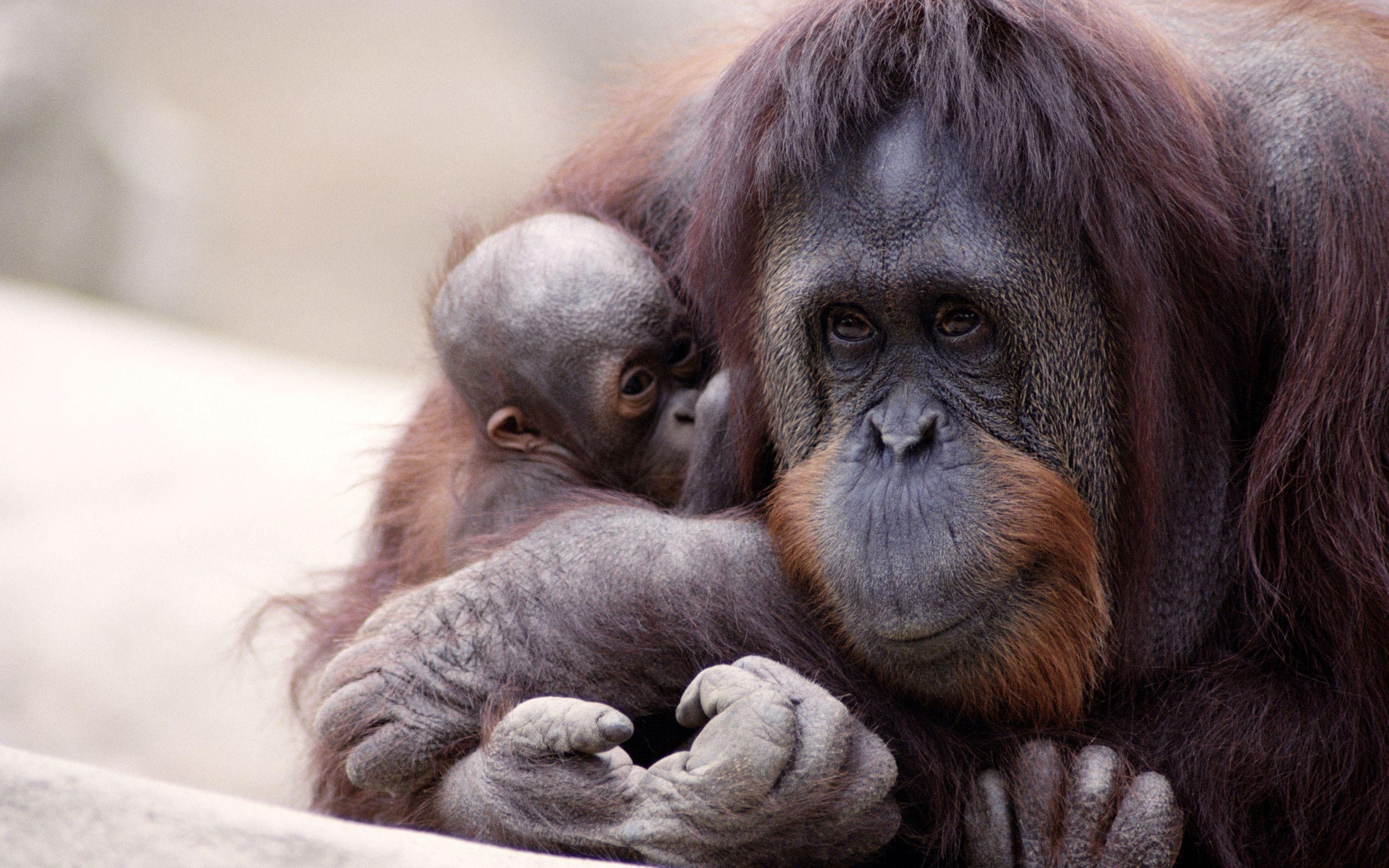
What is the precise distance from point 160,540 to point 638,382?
2045 millimetres

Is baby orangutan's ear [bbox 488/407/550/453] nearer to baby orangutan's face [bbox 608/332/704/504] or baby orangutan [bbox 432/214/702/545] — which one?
baby orangutan [bbox 432/214/702/545]

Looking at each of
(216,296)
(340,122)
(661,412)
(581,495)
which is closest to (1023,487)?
(581,495)

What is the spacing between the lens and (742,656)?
6.13 feet

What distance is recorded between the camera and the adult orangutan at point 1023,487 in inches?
65.7

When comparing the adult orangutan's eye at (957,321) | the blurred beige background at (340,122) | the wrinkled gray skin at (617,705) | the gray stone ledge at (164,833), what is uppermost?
the adult orangutan's eye at (957,321)

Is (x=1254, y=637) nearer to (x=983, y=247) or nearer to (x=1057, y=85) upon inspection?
(x=983, y=247)

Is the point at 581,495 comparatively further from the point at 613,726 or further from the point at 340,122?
the point at 340,122

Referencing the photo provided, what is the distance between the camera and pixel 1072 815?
1.70 meters

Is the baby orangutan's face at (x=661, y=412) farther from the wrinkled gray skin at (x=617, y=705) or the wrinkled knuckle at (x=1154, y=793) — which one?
the wrinkled knuckle at (x=1154, y=793)

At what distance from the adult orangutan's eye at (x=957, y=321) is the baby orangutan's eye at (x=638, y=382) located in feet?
2.60

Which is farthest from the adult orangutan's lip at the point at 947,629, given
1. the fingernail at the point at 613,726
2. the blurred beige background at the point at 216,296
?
the blurred beige background at the point at 216,296

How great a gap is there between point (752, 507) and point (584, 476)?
45cm

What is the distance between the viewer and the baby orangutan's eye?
241cm

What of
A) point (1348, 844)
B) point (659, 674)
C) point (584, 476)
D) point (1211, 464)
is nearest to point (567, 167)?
point (584, 476)
